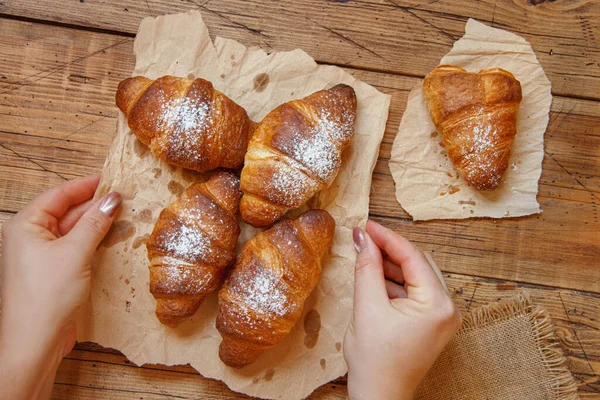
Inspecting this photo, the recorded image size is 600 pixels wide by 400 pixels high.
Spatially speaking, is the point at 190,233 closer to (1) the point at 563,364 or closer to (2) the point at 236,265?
(2) the point at 236,265

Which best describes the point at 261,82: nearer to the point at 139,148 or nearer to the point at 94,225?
the point at 139,148

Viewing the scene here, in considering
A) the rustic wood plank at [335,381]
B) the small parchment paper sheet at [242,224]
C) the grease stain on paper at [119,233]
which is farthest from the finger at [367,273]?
the grease stain on paper at [119,233]

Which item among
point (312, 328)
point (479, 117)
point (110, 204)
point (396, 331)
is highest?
point (479, 117)

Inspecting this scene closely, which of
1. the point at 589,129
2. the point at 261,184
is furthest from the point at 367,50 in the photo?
the point at 589,129

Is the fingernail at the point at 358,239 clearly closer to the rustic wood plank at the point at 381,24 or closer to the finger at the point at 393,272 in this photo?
the finger at the point at 393,272

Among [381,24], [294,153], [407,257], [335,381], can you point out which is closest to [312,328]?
[335,381]

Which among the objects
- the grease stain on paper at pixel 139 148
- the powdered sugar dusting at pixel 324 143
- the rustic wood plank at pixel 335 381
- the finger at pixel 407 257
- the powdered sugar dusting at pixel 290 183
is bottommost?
the rustic wood plank at pixel 335 381
